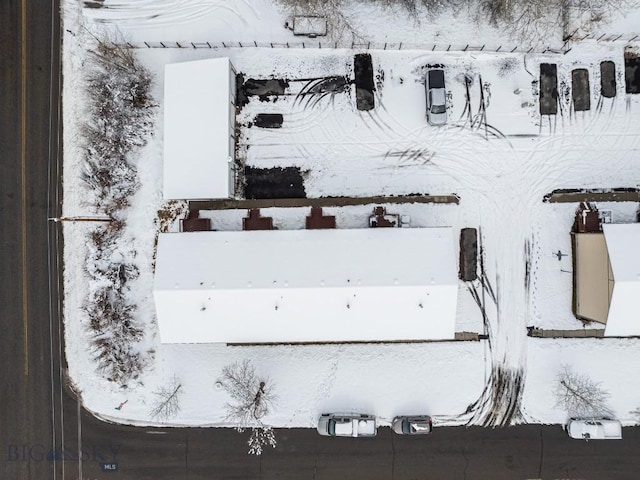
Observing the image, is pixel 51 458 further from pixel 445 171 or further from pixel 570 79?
pixel 570 79

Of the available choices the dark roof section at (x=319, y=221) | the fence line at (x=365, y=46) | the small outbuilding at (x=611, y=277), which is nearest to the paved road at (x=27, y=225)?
the fence line at (x=365, y=46)

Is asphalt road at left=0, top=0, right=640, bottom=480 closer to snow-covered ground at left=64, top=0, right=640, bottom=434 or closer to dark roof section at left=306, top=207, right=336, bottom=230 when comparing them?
snow-covered ground at left=64, top=0, right=640, bottom=434

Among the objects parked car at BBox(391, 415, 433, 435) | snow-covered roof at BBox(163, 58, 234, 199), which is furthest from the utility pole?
parked car at BBox(391, 415, 433, 435)

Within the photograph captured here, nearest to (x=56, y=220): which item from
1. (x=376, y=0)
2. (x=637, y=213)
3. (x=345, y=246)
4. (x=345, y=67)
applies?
(x=345, y=246)

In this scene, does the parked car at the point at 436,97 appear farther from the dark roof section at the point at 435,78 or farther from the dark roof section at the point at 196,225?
the dark roof section at the point at 196,225

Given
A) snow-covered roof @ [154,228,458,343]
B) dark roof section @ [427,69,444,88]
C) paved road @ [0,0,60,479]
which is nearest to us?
snow-covered roof @ [154,228,458,343]

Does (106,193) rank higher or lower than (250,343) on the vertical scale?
higher

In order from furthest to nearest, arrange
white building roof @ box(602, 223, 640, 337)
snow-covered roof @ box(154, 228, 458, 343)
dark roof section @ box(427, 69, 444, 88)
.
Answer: dark roof section @ box(427, 69, 444, 88) < snow-covered roof @ box(154, 228, 458, 343) < white building roof @ box(602, 223, 640, 337)
